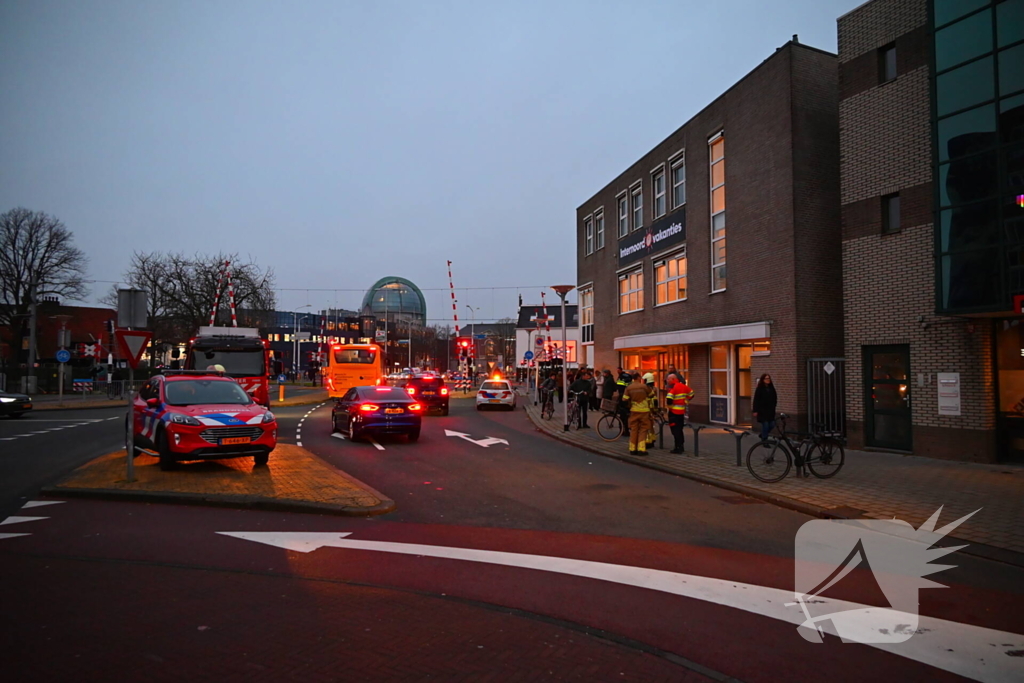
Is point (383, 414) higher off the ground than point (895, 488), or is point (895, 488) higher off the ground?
point (383, 414)

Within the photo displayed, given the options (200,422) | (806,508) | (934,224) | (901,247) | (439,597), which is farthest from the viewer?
(901,247)

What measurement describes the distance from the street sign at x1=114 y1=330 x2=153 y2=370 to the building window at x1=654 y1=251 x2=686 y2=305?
684 inches

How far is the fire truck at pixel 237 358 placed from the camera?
21578mm

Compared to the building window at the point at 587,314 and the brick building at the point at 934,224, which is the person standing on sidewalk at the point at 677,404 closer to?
the brick building at the point at 934,224

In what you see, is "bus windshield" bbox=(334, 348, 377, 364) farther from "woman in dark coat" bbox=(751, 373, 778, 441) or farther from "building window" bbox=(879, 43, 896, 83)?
"building window" bbox=(879, 43, 896, 83)

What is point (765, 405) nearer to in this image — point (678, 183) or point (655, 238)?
point (678, 183)

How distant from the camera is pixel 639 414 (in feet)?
47.0

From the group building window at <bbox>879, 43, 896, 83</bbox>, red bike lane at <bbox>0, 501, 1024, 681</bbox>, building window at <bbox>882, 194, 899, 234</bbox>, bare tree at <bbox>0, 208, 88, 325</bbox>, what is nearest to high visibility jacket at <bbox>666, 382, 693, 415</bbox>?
building window at <bbox>882, 194, 899, 234</bbox>

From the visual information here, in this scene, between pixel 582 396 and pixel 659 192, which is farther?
pixel 659 192

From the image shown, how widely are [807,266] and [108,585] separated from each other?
1675 centimetres

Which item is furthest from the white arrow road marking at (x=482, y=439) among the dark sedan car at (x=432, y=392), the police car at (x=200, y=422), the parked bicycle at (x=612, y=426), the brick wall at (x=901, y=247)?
the brick wall at (x=901, y=247)

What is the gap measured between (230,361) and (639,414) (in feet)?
44.9

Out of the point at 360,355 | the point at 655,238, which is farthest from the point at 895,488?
the point at 360,355

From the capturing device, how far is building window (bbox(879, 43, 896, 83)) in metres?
15.2
